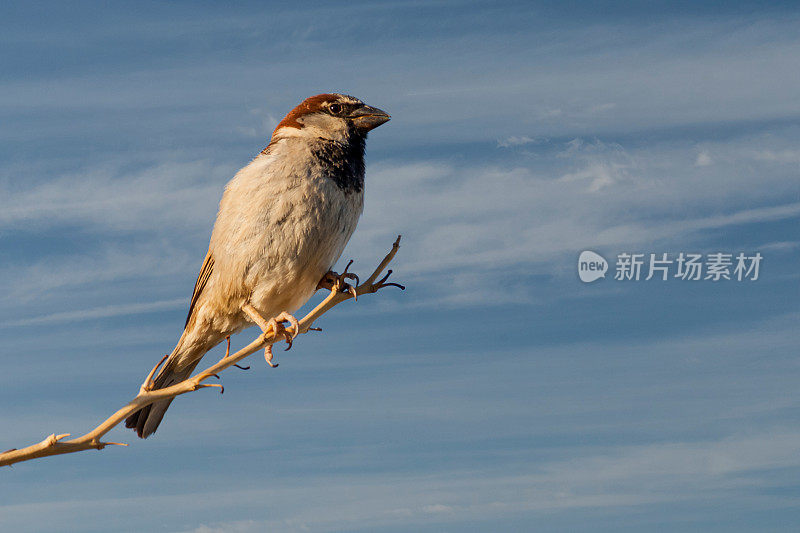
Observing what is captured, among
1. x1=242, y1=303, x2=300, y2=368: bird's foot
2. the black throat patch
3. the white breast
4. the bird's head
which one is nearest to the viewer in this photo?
x1=242, y1=303, x2=300, y2=368: bird's foot

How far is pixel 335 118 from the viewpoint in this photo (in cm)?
668

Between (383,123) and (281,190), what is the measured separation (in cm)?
118

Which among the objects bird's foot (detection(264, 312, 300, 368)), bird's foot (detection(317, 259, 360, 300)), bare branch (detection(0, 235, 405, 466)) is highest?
bird's foot (detection(317, 259, 360, 300))

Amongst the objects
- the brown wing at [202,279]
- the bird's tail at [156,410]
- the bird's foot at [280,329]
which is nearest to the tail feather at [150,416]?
the bird's tail at [156,410]

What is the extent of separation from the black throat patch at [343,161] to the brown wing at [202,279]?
1309 millimetres

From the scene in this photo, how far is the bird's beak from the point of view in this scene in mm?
6688

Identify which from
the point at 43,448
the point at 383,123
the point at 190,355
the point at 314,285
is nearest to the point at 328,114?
the point at 383,123

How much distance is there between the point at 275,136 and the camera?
6902 mm

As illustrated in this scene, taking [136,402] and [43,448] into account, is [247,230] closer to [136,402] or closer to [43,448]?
[136,402]

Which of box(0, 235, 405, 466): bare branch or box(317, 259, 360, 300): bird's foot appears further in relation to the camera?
box(317, 259, 360, 300): bird's foot

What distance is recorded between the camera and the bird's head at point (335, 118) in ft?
21.8

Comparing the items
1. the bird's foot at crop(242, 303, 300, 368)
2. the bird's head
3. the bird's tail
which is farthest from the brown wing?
the bird's head

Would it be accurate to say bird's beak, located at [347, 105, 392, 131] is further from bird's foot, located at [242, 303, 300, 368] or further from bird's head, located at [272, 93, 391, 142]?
bird's foot, located at [242, 303, 300, 368]

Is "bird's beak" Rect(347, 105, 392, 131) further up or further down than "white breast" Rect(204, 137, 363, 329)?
further up
